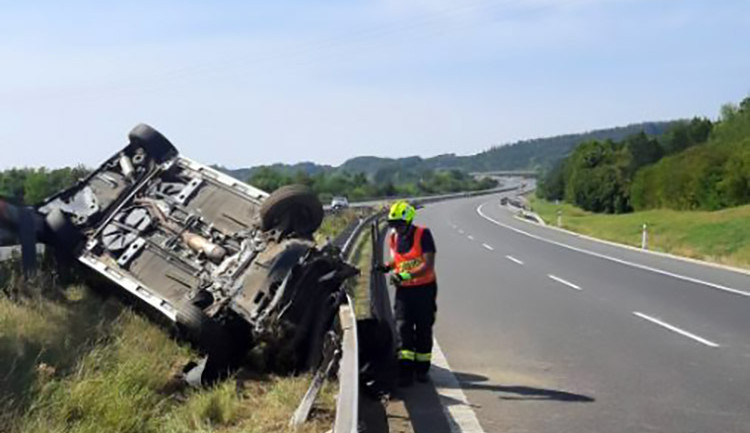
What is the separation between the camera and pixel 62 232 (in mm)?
11680

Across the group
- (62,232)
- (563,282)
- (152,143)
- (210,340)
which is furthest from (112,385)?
(563,282)

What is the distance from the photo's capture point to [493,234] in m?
37.8

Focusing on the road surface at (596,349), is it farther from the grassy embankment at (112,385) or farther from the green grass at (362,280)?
the grassy embankment at (112,385)

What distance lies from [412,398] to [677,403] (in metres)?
2.23

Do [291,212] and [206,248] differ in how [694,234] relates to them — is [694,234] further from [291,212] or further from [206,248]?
[206,248]

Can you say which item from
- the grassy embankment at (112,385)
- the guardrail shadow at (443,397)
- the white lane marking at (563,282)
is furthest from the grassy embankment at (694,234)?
the grassy embankment at (112,385)

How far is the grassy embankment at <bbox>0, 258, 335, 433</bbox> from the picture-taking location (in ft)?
21.2

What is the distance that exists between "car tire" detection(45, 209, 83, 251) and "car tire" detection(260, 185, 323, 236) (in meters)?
2.65

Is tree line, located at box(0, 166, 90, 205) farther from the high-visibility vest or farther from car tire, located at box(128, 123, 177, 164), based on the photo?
the high-visibility vest

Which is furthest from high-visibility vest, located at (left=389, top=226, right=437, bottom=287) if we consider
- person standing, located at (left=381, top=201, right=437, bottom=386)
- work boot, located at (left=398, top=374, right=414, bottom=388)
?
work boot, located at (left=398, top=374, right=414, bottom=388)

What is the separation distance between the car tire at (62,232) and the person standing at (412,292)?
4959 millimetres

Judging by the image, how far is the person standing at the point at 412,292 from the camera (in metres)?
8.42

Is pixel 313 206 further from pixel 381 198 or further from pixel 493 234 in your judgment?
pixel 381 198

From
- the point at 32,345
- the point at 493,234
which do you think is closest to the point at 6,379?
the point at 32,345
